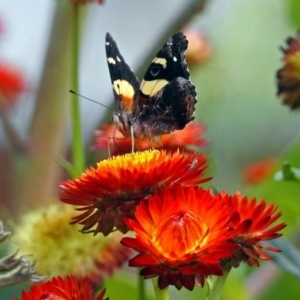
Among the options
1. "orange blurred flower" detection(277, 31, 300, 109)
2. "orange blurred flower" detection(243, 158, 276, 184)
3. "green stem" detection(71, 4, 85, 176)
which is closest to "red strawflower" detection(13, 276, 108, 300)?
→ "green stem" detection(71, 4, 85, 176)

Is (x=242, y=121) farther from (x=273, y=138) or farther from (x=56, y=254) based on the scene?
(x=56, y=254)

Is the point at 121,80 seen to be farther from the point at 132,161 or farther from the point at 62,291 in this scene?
the point at 62,291

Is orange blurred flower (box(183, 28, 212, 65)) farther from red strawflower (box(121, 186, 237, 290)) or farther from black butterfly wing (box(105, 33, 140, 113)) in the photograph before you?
red strawflower (box(121, 186, 237, 290))

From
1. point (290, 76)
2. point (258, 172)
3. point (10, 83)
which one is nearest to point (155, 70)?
point (290, 76)

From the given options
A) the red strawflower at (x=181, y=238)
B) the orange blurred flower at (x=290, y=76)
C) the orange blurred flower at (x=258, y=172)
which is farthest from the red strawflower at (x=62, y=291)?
the orange blurred flower at (x=258, y=172)

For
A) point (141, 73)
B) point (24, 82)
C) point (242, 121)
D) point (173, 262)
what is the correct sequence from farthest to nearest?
point (242, 121), point (24, 82), point (141, 73), point (173, 262)

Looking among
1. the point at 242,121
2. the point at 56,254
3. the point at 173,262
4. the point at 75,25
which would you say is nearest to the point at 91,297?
the point at 173,262
